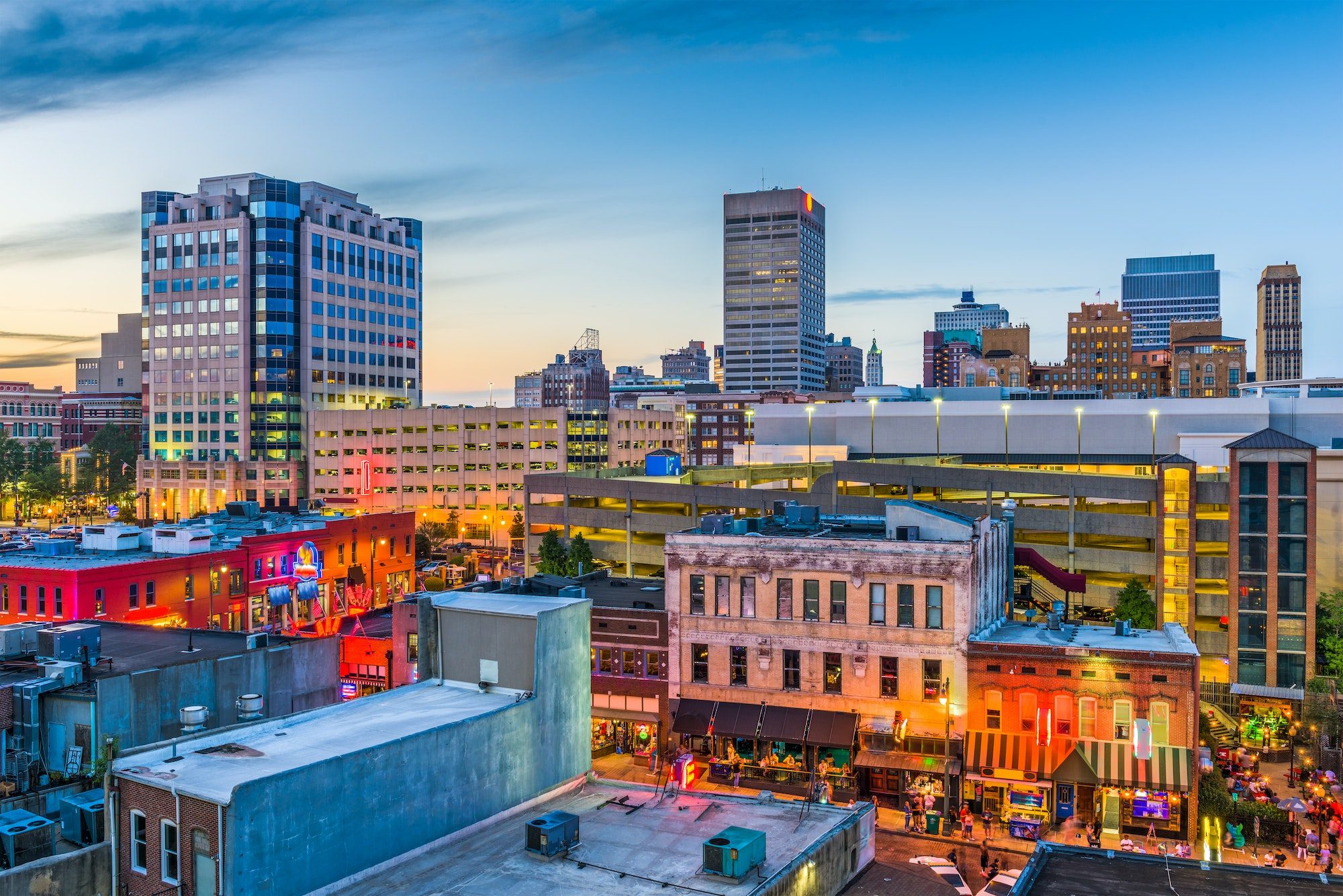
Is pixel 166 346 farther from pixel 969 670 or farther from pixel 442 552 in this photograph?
pixel 969 670

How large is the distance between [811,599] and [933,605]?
5778 millimetres

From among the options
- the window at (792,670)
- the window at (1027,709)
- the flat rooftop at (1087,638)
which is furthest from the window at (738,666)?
the window at (1027,709)

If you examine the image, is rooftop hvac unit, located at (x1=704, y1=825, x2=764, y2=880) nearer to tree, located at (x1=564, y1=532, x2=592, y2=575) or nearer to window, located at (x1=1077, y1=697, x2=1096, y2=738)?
window, located at (x1=1077, y1=697, x2=1096, y2=738)

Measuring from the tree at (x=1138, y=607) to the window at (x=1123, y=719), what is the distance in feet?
68.3

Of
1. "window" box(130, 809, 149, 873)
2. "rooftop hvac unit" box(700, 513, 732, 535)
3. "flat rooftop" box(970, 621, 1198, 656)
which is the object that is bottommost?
"flat rooftop" box(970, 621, 1198, 656)

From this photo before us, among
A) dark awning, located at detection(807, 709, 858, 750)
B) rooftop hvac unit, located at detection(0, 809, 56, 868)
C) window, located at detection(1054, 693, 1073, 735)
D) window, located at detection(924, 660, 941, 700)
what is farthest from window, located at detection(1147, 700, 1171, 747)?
rooftop hvac unit, located at detection(0, 809, 56, 868)

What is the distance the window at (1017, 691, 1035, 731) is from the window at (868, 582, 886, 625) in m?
6.84

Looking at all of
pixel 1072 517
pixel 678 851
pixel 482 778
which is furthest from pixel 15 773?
pixel 1072 517

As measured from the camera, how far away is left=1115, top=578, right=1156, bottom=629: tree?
218ft

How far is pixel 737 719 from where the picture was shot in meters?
51.7

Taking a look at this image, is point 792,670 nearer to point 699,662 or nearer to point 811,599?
point 811,599

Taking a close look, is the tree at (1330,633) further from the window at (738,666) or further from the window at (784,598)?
the window at (738,666)

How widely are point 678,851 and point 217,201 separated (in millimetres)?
179035

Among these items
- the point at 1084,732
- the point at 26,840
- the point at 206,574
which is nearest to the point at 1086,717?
the point at 1084,732
